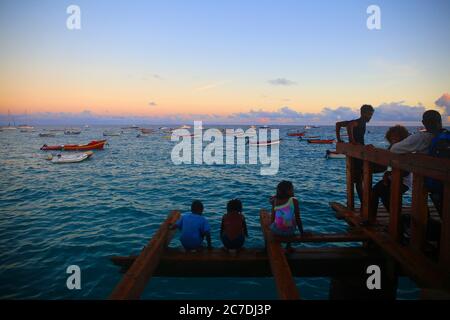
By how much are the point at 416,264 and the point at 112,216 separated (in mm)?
13448

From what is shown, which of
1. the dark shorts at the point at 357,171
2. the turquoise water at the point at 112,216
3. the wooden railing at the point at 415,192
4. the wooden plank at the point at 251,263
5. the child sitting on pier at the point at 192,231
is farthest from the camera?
the turquoise water at the point at 112,216

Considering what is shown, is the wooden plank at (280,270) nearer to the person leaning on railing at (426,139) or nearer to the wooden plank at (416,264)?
the wooden plank at (416,264)

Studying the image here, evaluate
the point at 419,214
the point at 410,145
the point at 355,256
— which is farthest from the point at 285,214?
the point at 410,145

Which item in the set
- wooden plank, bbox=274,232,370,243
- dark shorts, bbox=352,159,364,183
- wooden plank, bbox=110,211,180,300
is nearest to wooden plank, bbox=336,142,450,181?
dark shorts, bbox=352,159,364,183

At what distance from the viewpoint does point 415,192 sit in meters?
4.24

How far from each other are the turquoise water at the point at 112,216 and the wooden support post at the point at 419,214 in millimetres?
4054

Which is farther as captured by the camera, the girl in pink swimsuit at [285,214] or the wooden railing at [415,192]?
the girl in pink swimsuit at [285,214]

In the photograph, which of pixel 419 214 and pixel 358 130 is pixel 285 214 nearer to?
pixel 419 214

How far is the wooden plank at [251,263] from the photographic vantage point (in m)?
5.18

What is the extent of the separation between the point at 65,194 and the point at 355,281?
18932 mm

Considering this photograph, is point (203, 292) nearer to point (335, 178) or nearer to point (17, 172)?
point (335, 178)

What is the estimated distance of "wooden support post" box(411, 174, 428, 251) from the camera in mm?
4176

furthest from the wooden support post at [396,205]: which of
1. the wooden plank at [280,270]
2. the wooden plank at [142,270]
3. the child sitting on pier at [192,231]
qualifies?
the wooden plank at [142,270]

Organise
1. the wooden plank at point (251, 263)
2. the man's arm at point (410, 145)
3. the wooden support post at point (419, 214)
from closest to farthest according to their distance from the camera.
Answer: the wooden support post at point (419, 214)
the man's arm at point (410, 145)
the wooden plank at point (251, 263)
